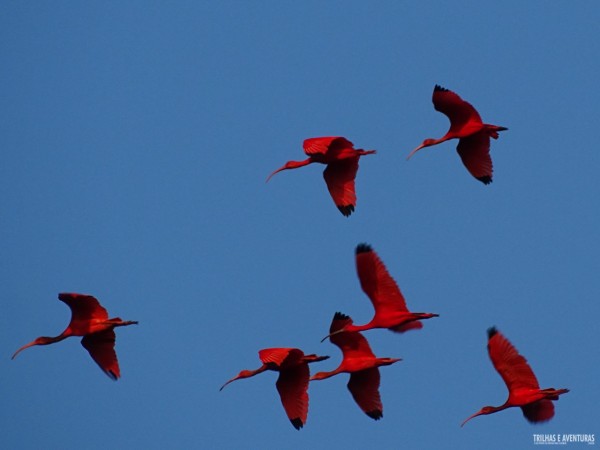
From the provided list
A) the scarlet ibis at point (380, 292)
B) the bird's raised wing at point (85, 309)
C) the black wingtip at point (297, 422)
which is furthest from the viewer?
the black wingtip at point (297, 422)

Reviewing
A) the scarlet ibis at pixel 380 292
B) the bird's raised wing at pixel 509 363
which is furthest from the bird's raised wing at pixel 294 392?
the bird's raised wing at pixel 509 363

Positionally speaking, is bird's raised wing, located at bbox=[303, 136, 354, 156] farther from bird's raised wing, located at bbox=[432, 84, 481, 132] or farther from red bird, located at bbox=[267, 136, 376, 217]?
bird's raised wing, located at bbox=[432, 84, 481, 132]

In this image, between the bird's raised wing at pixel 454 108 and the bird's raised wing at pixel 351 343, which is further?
the bird's raised wing at pixel 351 343

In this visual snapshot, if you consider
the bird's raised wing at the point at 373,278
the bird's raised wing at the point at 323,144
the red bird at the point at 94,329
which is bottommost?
the bird's raised wing at the point at 373,278

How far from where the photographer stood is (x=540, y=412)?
124ft

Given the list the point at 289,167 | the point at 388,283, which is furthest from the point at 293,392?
the point at 289,167

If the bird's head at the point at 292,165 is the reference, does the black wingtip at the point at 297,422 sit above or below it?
below

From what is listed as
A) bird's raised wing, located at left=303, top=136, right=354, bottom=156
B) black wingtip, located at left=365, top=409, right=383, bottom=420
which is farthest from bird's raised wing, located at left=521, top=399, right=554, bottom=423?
bird's raised wing, located at left=303, top=136, right=354, bottom=156

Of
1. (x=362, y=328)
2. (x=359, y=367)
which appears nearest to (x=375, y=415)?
(x=359, y=367)

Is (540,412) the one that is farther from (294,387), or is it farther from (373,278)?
(294,387)

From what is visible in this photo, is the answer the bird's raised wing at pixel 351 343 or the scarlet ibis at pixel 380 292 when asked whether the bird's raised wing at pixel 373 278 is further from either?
the bird's raised wing at pixel 351 343

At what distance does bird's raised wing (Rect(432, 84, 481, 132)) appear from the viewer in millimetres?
38312

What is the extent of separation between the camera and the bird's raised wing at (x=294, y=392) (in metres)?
38.4

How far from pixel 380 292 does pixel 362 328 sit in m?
1.03
